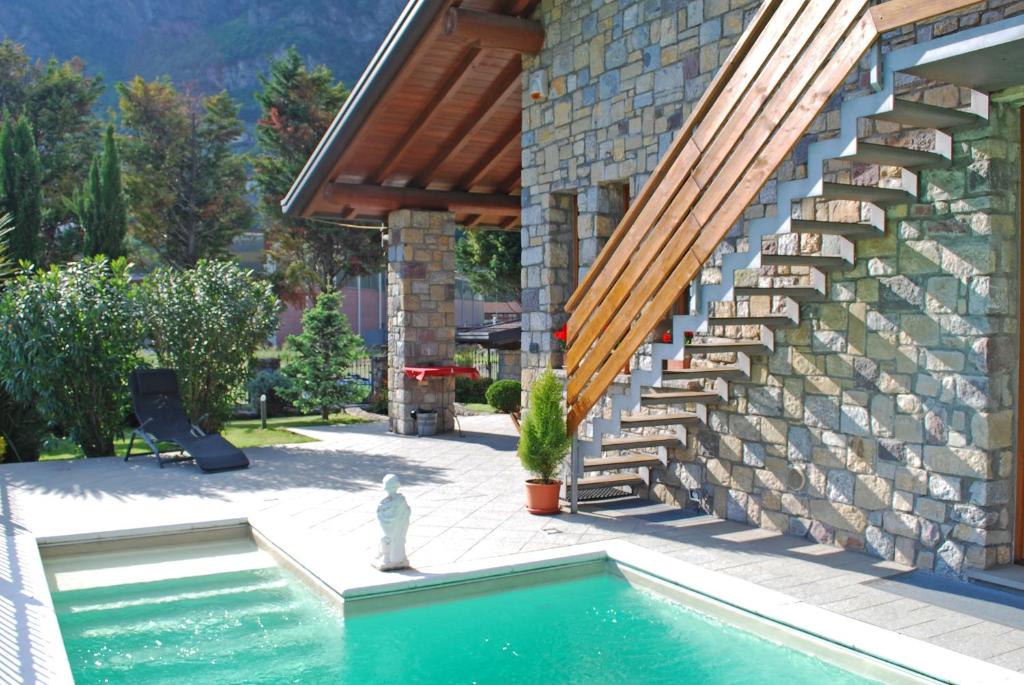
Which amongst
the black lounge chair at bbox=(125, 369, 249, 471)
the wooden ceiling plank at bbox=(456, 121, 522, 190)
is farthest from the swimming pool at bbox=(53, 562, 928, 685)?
the wooden ceiling plank at bbox=(456, 121, 522, 190)

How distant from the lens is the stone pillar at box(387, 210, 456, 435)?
13.5 m

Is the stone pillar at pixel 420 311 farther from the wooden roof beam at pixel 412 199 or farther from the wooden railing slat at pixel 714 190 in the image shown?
the wooden railing slat at pixel 714 190

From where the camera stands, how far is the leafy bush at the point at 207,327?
11.9 meters

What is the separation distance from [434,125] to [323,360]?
18.6 ft

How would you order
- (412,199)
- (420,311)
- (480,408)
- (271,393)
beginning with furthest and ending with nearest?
(480,408)
(271,393)
(420,311)
(412,199)

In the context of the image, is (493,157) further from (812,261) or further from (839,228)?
(839,228)

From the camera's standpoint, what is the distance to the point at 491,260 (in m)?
24.2

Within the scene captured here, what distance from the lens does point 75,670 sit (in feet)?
16.3

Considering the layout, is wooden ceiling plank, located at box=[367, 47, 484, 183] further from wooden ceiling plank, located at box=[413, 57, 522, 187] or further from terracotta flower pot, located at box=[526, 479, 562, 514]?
terracotta flower pot, located at box=[526, 479, 562, 514]

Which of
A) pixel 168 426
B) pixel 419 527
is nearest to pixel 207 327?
pixel 168 426

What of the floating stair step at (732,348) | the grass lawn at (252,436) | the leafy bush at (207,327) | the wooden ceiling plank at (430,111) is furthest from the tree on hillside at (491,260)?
the floating stair step at (732,348)

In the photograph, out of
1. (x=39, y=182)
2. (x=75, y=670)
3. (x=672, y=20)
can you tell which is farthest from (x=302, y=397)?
(x=75, y=670)

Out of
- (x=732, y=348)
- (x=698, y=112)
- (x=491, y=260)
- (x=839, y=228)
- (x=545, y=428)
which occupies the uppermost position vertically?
(x=491, y=260)

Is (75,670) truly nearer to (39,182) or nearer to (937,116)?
(937,116)
